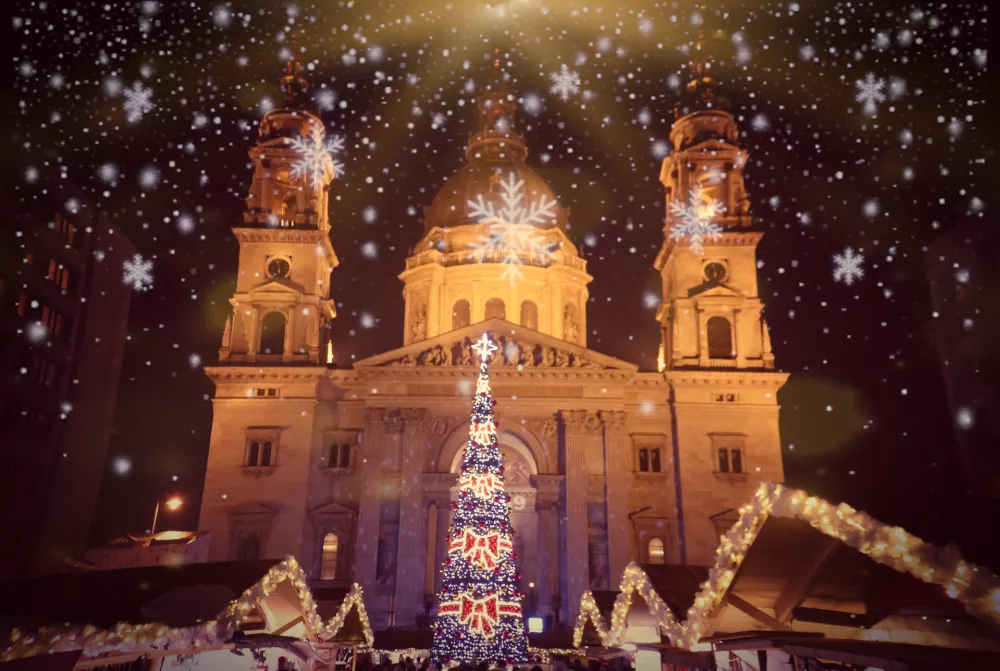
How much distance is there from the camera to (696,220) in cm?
4062

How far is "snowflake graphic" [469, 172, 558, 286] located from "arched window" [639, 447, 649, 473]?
46.0ft

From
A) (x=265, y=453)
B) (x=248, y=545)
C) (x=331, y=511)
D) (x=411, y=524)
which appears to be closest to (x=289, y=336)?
(x=265, y=453)

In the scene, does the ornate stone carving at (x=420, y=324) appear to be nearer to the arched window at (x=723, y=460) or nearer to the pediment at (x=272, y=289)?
the pediment at (x=272, y=289)

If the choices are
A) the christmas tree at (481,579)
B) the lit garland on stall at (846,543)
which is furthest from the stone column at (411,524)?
the lit garland on stall at (846,543)

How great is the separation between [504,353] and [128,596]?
92.2 feet

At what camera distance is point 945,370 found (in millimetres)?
46281

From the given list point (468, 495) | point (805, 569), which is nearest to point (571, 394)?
point (468, 495)

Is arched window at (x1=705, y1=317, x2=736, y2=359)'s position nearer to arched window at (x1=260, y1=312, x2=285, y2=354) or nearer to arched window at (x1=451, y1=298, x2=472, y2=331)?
arched window at (x1=451, y1=298, x2=472, y2=331)

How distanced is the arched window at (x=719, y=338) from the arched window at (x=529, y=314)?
11.0m

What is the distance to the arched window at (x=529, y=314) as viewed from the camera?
46.5 metres

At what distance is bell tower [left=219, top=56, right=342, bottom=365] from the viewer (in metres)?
38.6

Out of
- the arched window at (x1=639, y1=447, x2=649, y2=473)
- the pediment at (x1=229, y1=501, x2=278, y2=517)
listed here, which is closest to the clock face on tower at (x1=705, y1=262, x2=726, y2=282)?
the arched window at (x1=639, y1=447, x2=649, y2=473)

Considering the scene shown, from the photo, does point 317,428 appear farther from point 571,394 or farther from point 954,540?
point 954,540

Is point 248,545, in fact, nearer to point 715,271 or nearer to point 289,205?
point 289,205
